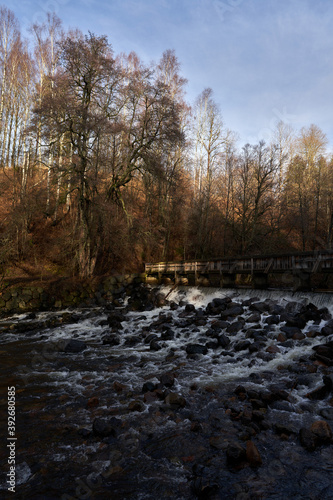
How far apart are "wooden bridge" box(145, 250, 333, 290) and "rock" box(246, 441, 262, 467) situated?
1025 cm

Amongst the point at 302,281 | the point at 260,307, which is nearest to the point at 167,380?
the point at 260,307

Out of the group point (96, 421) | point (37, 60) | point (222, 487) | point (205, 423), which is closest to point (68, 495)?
point (96, 421)

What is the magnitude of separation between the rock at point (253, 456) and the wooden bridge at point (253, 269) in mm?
10254

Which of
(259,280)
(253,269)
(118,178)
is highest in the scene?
(118,178)

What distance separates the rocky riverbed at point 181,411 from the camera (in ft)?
11.9

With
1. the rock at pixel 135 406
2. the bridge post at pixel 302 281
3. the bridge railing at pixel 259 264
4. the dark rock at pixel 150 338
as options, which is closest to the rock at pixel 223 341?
the dark rock at pixel 150 338

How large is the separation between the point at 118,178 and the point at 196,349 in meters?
18.2

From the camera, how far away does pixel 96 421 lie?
4.72m

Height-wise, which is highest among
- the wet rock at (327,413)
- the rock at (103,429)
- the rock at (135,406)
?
the wet rock at (327,413)

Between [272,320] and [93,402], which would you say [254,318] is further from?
[93,402]

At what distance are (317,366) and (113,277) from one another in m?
15.5

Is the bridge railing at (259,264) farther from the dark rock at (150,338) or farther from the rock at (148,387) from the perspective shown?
the rock at (148,387)

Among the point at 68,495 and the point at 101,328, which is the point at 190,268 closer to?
the point at 101,328

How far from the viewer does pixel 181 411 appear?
540 cm
